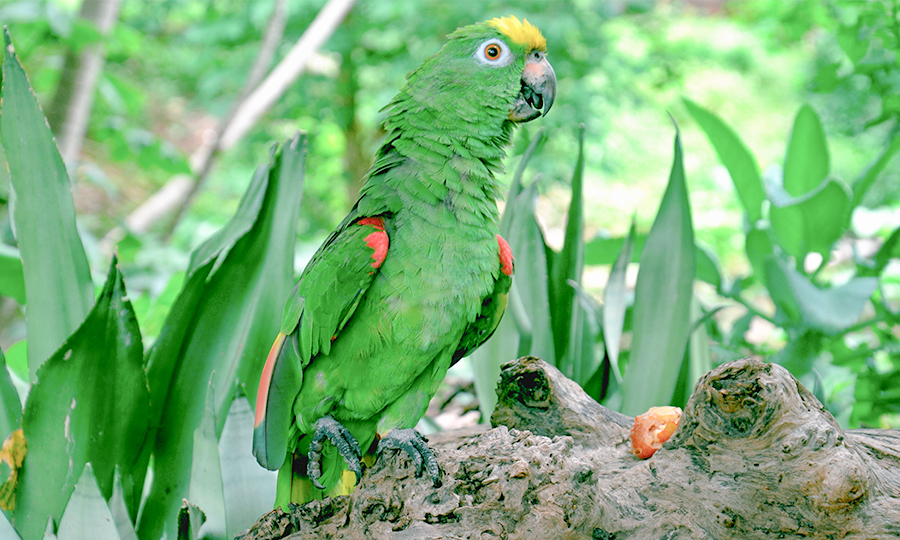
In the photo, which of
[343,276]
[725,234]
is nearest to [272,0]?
[725,234]

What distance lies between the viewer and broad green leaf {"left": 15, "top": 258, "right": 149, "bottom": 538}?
2.71 feet

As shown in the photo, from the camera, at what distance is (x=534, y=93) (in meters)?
0.84

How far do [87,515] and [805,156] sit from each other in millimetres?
1642

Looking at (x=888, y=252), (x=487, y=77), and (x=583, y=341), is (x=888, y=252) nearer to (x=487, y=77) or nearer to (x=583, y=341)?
(x=583, y=341)

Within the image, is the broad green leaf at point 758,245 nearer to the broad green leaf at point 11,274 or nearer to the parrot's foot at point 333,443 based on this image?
the parrot's foot at point 333,443

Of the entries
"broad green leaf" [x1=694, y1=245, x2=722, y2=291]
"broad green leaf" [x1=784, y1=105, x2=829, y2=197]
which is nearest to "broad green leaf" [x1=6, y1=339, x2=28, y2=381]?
"broad green leaf" [x1=694, y1=245, x2=722, y2=291]

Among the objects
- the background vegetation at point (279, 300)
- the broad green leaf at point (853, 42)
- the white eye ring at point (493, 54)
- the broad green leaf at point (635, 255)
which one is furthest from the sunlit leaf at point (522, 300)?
the broad green leaf at point (853, 42)

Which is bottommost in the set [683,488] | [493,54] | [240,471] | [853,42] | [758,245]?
[683,488]

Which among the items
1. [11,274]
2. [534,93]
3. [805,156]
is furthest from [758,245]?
[11,274]

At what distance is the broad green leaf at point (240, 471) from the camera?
93 centimetres

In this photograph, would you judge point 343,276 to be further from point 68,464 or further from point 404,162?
point 68,464

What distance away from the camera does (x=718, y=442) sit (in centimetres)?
73

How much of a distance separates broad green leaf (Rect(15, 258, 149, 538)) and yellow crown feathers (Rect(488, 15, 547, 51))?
63cm

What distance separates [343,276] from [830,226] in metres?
1.18
